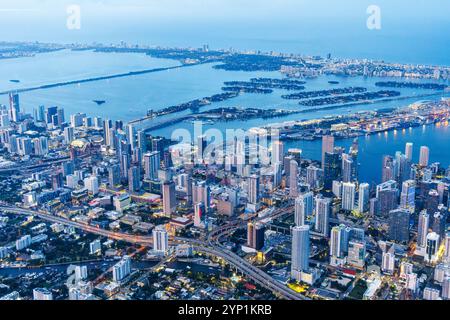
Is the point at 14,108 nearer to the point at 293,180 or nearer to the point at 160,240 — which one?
the point at 293,180

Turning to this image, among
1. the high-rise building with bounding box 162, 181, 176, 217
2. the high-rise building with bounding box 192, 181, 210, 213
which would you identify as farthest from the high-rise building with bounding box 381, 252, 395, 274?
the high-rise building with bounding box 162, 181, 176, 217

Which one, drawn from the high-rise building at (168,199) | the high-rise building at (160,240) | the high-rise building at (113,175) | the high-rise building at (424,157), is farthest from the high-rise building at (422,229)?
the high-rise building at (113,175)

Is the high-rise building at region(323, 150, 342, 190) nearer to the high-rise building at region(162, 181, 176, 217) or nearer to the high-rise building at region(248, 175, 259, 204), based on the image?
the high-rise building at region(248, 175, 259, 204)

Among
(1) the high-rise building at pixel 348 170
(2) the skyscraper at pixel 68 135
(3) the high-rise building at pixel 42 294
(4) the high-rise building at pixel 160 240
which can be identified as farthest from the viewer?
(2) the skyscraper at pixel 68 135

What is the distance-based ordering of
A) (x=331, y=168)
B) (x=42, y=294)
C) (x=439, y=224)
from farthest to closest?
1. (x=331, y=168)
2. (x=439, y=224)
3. (x=42, y=294)

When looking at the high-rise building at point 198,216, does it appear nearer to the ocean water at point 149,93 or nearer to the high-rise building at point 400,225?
the high-rise building at point 400,225

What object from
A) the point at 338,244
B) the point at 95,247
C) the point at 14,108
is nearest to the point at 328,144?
the point at 338,244
